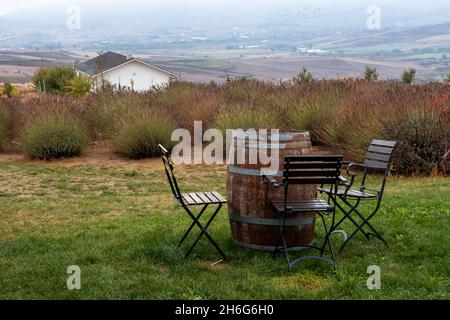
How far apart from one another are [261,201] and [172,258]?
1021mm

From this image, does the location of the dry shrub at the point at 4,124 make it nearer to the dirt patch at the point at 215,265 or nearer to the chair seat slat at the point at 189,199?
the chair seat slat at the point at 189,199

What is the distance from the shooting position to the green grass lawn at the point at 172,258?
5.23 meters

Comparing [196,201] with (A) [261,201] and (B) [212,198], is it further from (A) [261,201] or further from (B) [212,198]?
(A) [261,201]

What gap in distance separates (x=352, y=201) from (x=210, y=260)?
12.0 ft

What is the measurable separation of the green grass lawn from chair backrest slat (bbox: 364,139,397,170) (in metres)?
0.77

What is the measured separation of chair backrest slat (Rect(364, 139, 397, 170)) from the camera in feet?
22.6

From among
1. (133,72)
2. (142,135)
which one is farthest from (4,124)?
(133,72)

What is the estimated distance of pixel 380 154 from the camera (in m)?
6.96

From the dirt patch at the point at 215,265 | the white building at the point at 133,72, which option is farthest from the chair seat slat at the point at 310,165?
the white building at the point at 133,72

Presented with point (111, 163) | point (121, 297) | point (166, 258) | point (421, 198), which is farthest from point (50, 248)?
point (111, 163)

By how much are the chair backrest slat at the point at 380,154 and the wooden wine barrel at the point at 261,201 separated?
1.00 meters

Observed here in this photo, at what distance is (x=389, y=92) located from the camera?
593 inches
